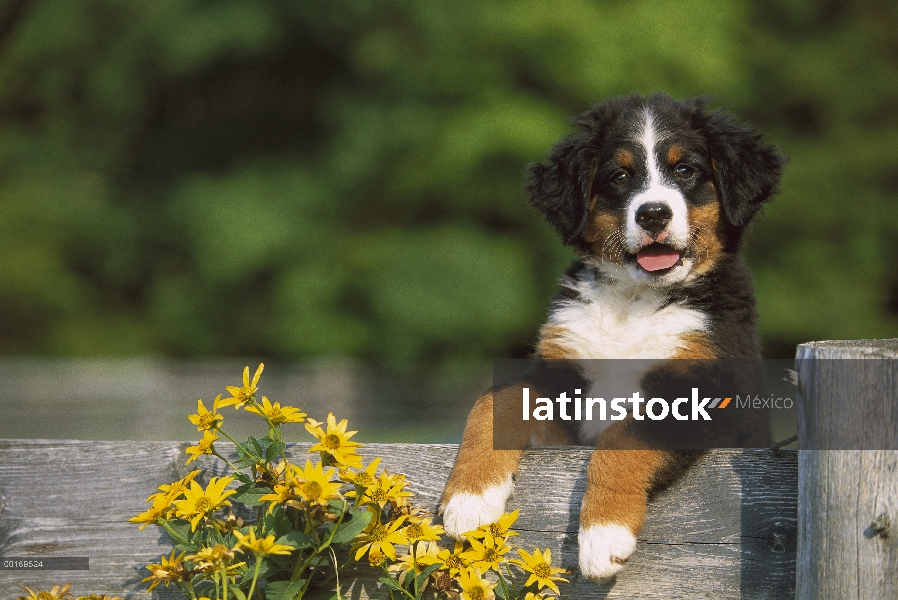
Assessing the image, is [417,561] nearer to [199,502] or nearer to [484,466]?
[484,466]

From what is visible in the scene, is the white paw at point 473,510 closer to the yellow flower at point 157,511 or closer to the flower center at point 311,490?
the flower center at point 311,490

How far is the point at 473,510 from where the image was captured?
89.8 inches

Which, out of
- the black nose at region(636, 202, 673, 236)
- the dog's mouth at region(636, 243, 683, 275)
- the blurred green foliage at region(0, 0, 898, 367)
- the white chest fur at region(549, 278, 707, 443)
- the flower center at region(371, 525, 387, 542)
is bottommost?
the flower center at region(371, 525, 387, 542)

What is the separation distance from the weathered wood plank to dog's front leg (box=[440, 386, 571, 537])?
5 cm

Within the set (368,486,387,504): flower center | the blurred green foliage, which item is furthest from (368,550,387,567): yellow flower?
the blurred green foliage

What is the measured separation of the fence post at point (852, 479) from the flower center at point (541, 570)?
53 cm

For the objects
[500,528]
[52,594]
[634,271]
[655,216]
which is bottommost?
[52,594]

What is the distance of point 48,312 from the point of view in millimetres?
12180

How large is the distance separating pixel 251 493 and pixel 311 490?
255 mm

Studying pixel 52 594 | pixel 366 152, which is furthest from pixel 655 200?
pixel 366 152

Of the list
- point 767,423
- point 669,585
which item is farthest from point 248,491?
point 767,423

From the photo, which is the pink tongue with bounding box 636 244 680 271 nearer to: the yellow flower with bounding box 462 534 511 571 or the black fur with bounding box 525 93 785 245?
the black fur with bounding box 525 93 785 245

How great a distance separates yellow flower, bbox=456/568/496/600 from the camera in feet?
6.88

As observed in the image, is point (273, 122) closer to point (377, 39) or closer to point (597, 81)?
point (377, 39)
